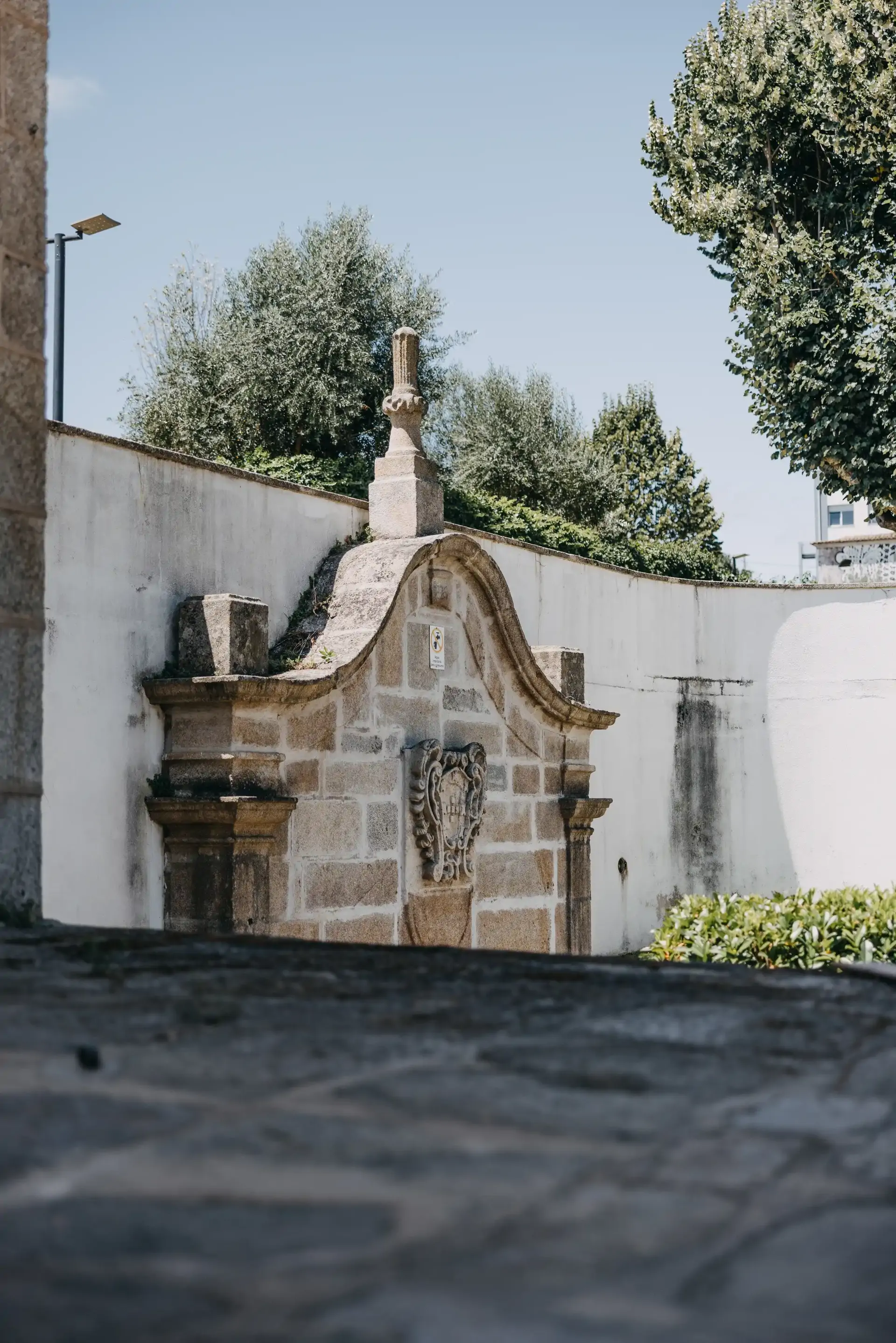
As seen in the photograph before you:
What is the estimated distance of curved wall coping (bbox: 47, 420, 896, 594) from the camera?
7.26 metres

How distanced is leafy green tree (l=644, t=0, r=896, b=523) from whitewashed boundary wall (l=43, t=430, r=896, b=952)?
20.9ft

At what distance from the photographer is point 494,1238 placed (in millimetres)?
1137

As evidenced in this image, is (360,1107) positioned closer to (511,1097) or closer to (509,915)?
(511,1097)

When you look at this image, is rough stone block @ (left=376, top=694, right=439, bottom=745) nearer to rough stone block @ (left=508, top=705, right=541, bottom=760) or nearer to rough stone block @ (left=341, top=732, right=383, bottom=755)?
rough stone block @ (left=341, top=732, right=383, bottom=755)

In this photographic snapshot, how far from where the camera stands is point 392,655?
828 centimetres

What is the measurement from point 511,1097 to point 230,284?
22093mm

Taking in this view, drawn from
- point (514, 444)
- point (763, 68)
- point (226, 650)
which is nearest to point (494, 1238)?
point (226, 650)

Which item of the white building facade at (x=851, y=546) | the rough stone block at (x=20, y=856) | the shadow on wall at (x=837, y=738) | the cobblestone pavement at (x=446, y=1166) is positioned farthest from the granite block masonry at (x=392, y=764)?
the white building facade at (x=851, y=546)

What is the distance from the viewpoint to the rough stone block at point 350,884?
7.56 metres

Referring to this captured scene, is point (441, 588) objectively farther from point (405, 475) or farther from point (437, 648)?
point (405, 475)

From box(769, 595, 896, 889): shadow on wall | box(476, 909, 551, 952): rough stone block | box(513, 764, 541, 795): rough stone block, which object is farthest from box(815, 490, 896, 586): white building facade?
box(476, 909, 551, 952): rough stone block

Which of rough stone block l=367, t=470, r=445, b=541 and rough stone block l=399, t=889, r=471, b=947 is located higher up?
rough stone block l=367, t=470, r=445, b=541

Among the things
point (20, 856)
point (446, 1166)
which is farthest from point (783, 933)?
point (446, 1166)

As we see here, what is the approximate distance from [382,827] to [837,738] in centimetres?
618
